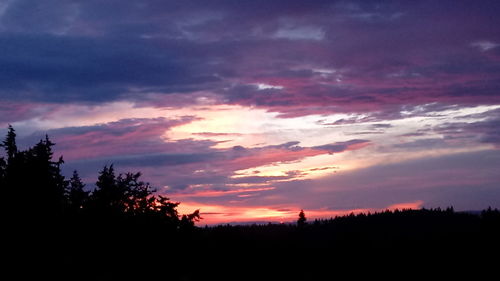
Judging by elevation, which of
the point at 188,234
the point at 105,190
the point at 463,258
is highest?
the point at 105,190

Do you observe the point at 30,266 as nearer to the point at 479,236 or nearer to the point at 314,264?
the point at 314,264

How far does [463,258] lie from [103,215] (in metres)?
26.8

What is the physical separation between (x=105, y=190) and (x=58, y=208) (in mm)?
7578

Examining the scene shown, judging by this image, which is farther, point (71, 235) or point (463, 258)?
point (463, 258)

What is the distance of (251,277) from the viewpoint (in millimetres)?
23062

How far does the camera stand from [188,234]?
26.0 metres

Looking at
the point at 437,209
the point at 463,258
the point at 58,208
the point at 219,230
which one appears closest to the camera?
the point at 219,230

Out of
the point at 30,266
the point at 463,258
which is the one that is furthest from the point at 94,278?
the point at 463,258

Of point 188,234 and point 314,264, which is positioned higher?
point 188,234

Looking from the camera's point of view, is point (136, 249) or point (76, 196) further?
point (76, 196)

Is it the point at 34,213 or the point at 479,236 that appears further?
the point at 479,236

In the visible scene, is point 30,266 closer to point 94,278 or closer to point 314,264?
point 94,278

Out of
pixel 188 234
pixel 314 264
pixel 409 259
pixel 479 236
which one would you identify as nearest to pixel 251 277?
pixel 188 234

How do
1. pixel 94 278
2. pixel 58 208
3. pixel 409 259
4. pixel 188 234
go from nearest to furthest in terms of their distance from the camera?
pixel 94 278
pixel 188 234
pixel 58 208
pixel 409 259
